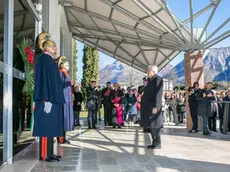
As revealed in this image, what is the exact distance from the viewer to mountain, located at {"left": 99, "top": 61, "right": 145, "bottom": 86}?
130 ft

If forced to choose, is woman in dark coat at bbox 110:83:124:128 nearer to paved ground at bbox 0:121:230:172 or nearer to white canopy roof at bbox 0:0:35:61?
paved ground at bbox 0:121:230:172

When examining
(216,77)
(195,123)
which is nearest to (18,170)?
(195,123)

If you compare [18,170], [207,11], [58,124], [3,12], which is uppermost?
[207,11]

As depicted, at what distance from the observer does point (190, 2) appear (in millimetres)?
8648

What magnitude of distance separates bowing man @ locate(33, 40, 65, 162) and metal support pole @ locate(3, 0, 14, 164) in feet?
1.14

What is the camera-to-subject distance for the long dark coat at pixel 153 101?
209 inches

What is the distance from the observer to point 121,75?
43156 millimetres

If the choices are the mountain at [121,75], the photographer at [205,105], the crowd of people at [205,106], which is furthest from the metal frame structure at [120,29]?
the mountain at [121,75]

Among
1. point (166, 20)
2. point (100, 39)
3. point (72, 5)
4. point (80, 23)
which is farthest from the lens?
point (100, 39)

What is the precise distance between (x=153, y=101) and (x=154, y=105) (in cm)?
9

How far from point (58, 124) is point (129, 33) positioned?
405 inches

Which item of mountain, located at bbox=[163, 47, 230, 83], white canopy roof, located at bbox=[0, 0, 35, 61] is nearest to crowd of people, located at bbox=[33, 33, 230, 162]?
white canopy roof, located at bbox=[0, 0, 35, 61]

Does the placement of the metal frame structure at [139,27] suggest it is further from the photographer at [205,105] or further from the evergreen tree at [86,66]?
the evergreen tree at [86,66]

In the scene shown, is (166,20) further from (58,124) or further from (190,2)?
(58,124)
